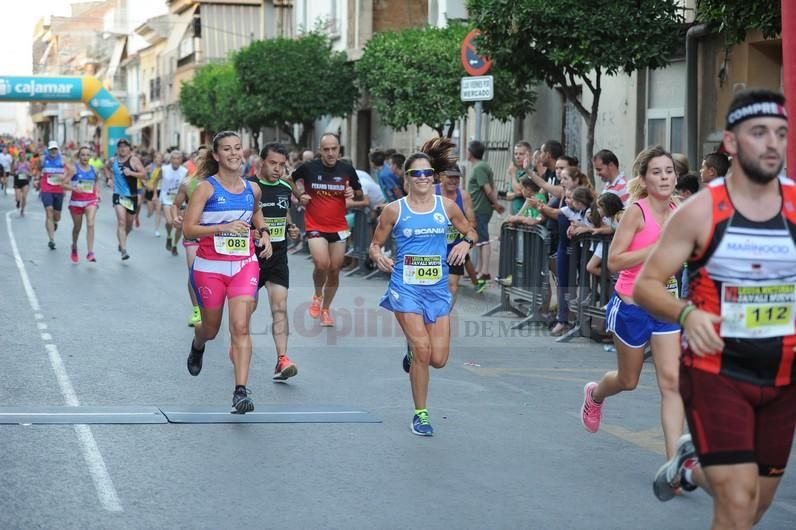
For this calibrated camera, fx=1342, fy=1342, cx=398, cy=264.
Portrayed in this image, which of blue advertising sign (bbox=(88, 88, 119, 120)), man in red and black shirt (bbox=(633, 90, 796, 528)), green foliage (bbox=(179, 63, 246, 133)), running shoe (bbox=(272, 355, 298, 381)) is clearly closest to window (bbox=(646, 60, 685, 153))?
running shoe (bbox=(272, 355, 298, 381))

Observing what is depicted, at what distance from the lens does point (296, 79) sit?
34.3 metres

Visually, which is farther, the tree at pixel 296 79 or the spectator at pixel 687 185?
the tree at pixel 296 79

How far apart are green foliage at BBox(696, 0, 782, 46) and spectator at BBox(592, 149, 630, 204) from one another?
7.07 feet

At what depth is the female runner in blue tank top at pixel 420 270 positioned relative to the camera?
8133 millimetres

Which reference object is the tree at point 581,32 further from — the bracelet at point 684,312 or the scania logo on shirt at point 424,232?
the bracelet at point 684,312

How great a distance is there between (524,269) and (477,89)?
3933 mm

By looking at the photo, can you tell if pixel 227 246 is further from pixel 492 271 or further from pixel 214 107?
pixel 214 107

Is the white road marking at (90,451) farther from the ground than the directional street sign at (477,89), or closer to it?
closer to it

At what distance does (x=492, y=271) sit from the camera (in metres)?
19.5

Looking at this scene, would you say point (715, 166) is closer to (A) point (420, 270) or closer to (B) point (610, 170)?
(B) point (610, 170)

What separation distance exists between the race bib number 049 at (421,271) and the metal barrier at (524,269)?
5.17m

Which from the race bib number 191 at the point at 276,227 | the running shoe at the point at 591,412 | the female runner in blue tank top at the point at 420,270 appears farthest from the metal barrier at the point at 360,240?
the running shoe at the point at 591,412

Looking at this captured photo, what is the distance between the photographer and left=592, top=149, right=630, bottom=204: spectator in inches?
487

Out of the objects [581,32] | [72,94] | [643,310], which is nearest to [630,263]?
[643,310]
